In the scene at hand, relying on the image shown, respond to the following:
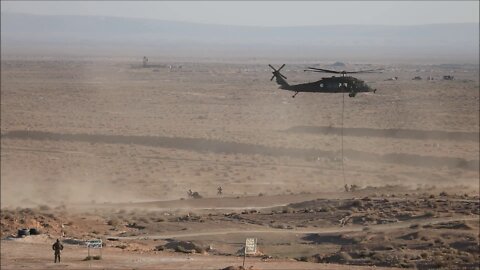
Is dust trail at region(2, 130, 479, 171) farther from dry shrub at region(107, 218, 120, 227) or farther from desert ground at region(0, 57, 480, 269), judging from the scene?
dry shrub at region(107, 218, 120, 227)

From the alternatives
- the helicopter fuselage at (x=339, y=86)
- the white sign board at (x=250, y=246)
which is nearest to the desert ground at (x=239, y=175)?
the white sign board at (x=250, y=246)

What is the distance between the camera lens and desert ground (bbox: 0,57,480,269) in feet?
117

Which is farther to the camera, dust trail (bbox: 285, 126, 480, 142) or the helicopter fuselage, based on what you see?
dust trail (bbox: 285, 126, 480, 142)

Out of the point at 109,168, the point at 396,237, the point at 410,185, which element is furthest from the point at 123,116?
the point at 396,237

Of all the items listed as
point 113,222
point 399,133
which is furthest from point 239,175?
point 399,133

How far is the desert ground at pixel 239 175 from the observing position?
3562cm

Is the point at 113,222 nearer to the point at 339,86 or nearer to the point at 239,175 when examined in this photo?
the point at 339,86

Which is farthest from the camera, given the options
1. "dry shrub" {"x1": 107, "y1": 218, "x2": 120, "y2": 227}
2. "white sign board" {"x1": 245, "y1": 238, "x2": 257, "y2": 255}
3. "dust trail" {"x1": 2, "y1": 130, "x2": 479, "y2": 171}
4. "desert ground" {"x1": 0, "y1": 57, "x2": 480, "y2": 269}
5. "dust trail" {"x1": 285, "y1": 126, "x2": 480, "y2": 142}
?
"dust trail" {"x1": 285, "y1": 126, "x2": 480, "y2": 142}

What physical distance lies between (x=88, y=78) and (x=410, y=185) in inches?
3513

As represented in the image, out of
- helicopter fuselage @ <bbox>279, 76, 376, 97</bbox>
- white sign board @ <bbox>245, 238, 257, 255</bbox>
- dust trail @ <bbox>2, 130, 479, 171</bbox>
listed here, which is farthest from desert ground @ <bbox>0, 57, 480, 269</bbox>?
helicopter fuselage @ <bbox>279, 76, 376, 97</bbox>

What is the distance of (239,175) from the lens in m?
60.2

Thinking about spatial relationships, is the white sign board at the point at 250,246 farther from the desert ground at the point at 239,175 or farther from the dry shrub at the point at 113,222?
the dry shrub at the point at 113,222

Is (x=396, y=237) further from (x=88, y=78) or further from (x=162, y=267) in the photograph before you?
(x=88, y=78)

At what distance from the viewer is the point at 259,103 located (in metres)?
100
